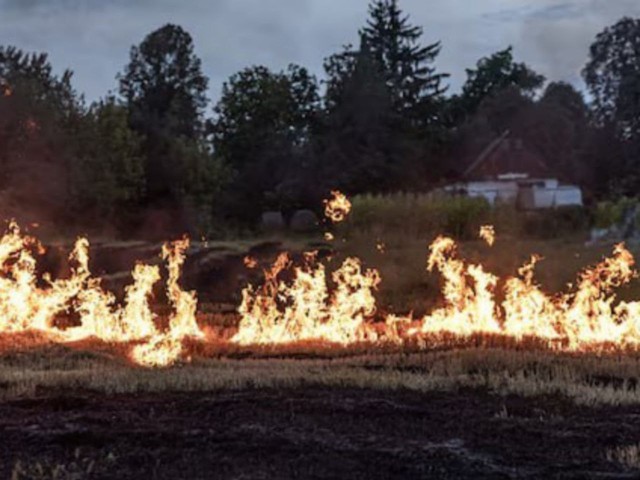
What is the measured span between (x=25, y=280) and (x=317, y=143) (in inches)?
1313

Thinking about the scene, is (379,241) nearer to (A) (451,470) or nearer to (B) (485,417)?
(B) (485,417)

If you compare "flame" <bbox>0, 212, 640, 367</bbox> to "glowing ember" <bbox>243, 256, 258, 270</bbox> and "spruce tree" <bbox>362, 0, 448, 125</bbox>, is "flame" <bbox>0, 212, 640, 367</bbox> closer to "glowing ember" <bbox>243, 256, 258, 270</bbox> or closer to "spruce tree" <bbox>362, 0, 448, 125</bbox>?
"glowing ember" <bbox>243, 256, 258, 270</bbox>

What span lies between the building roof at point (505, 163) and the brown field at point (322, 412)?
4481cm

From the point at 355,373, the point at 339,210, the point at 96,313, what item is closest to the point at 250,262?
the point at 96,313

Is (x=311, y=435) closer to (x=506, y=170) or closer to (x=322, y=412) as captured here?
(x=322, y=412)

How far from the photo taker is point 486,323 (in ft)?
48.6

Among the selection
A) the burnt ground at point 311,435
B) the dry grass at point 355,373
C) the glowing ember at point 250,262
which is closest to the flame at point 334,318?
the dry grass at point 355,373

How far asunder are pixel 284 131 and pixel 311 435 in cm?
5038

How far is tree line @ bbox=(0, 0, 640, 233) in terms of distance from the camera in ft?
103

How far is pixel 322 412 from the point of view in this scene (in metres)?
8.29

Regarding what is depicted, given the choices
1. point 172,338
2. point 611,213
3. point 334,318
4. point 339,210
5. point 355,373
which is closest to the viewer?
point 355,373

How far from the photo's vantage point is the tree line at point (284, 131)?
3147cm

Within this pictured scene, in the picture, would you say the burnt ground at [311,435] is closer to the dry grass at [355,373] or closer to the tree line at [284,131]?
the dry grass at [355,373]

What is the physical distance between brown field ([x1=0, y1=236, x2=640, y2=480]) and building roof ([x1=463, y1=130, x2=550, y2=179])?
147 feet
